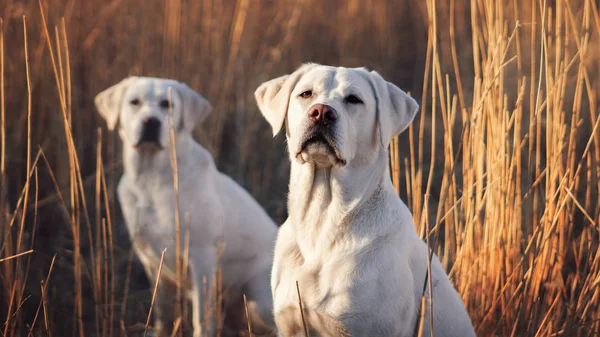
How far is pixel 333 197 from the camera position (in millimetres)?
2256

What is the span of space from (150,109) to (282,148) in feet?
6.94

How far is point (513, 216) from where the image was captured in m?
2.68

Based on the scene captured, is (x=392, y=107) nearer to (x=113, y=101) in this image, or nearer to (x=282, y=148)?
(x=113, y=101)

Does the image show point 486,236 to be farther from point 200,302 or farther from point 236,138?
point 236,138

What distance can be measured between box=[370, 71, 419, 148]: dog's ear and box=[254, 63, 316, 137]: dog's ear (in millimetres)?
257

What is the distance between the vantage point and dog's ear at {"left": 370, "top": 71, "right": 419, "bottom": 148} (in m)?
2.26

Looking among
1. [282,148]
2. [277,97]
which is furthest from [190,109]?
[282,148]

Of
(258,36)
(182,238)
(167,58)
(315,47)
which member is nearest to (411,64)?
(315,47)

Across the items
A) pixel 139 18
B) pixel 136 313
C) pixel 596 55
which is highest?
pixel 139 18

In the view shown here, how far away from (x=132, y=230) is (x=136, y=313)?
59 centimetres

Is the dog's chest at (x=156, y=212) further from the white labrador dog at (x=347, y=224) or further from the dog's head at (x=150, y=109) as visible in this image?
the white labrador dog at (x=347, y=224)

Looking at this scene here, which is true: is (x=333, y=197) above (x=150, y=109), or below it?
below

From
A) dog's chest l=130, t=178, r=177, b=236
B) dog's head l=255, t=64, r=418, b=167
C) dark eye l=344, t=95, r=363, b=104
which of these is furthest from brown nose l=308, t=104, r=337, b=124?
dog's chest l=130, t=178, r=177, b=236

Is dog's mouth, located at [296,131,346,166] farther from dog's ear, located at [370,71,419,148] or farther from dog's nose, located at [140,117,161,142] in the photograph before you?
dog's nose, located at [140,117,161,142]
